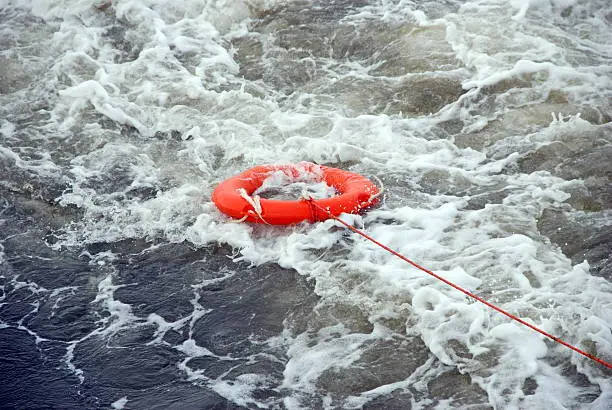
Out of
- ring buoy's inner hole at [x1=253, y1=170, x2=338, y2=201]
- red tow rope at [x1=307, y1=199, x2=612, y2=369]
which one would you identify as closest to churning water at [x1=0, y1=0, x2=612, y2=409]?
red tow rope at [x1=307, y1=199, x2=612, y2=369]

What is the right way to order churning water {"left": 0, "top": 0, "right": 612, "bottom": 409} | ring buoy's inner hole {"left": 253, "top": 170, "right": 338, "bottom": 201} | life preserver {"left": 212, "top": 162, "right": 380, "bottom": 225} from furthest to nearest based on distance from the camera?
ring buoy's inner hole {"left": 253, "top": 170, "right": 338, "bottom": 201}, life preserver {"left": 212, "top": 162, "right": 380, "bottom": 225}, churning water {"left": 0, "top": 0, "right": 612, "bottom": 409}

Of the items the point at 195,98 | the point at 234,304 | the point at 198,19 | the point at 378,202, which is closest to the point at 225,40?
the point at 198,19

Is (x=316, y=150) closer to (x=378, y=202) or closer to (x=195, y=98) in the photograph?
(x=378, y=202)

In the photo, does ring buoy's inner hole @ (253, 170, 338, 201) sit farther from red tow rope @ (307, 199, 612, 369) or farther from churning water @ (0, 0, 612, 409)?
red tow rope @ (307, 199, 612, 369)

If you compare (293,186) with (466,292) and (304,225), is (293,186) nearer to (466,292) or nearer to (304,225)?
(304,225)

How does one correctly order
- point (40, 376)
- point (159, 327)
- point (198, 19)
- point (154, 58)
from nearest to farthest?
point (40, 376)
point (159, 327)
point (154, 58)
point (198, 19)

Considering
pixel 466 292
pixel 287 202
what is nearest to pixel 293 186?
pixel 287 202
